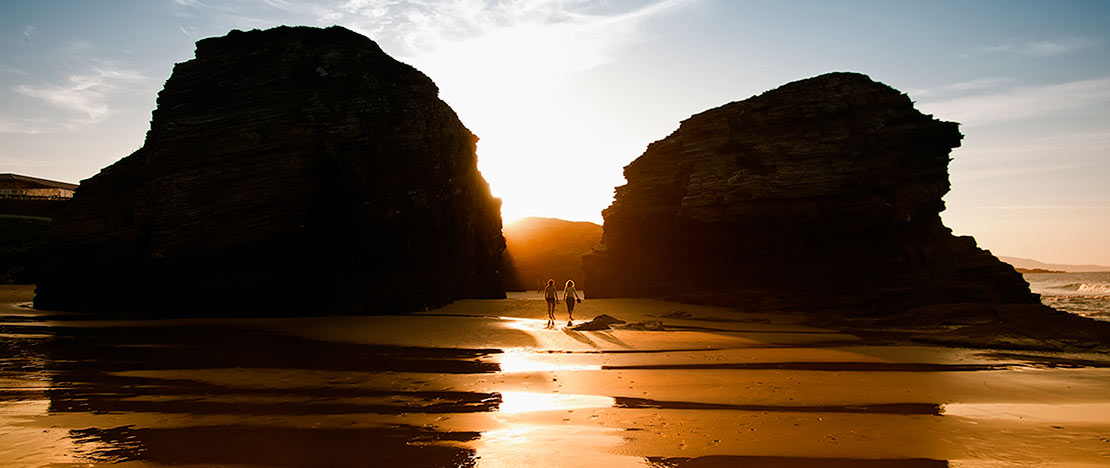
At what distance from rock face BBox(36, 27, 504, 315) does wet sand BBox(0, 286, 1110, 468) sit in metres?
8.17

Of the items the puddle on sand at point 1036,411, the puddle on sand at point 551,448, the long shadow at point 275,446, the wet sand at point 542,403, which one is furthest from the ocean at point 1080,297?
the long shadow at point 275,446

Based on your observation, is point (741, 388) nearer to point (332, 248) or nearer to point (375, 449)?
point (375, 449)

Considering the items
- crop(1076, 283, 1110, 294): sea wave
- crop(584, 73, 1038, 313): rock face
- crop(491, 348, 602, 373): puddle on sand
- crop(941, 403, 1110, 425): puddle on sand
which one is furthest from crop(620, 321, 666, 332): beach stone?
crop(1076, 283, 1110, 294): sea wave

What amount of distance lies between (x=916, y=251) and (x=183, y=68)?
33.8 meters

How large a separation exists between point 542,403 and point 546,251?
213 ft

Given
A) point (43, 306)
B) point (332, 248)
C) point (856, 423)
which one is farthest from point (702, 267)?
point (43, 306)

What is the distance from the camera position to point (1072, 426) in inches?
263

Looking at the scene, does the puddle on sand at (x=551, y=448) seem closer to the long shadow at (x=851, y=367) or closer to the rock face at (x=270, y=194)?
the long shadow at (x=851, y=367)

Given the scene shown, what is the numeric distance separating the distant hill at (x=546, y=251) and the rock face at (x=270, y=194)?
3691 cm

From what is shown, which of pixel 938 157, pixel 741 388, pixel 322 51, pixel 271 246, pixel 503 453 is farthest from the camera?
pixel 938 157

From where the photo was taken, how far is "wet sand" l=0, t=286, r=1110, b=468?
18.1 ft

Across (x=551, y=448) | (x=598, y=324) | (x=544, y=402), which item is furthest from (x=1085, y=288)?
(x=551, y=448)

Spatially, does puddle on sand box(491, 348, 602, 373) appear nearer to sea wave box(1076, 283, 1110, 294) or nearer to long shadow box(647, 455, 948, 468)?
long shadow box(647, 455, 948, 468)

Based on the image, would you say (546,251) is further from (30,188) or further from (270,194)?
(30,188)
